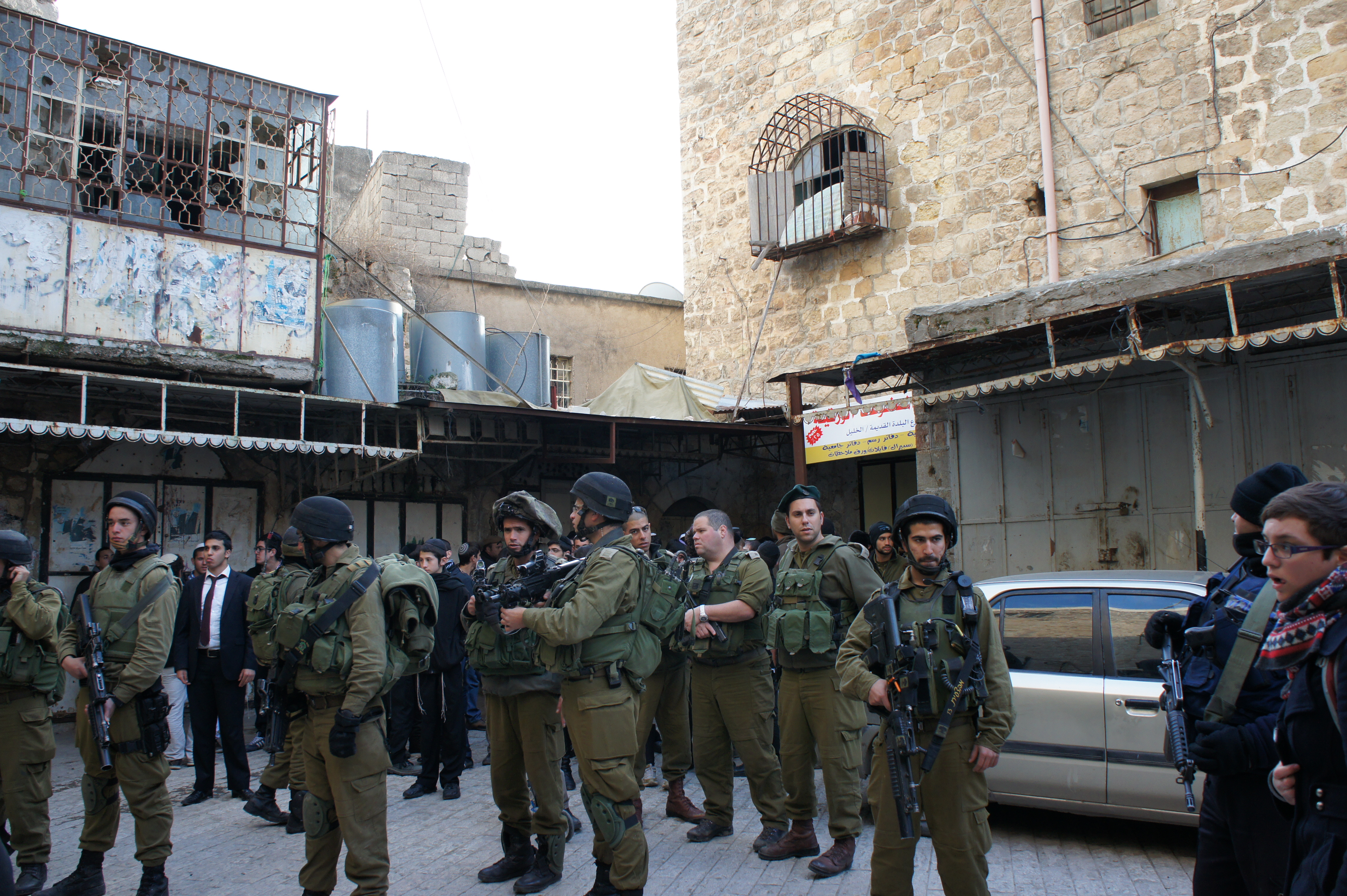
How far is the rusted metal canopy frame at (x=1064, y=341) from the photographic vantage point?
6645 millimetres

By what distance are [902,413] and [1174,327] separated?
276 cm

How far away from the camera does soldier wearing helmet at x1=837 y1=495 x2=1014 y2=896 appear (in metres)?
3.39

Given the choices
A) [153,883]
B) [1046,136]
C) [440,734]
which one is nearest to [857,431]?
[1046,136]

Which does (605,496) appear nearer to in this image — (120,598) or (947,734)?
(947,734)

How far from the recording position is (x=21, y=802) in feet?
14.8

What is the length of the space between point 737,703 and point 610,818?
1.37m

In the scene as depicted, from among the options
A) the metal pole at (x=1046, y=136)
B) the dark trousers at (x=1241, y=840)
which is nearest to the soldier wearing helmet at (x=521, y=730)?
the dark trousers at (x=1241, y=840)

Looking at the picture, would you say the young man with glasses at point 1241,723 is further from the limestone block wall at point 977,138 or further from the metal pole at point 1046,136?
the metal pole at point 1046,136

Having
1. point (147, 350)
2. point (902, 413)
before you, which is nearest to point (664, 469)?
point (902, 413)

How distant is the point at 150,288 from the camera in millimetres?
9062

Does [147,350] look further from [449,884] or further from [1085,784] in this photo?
[1085,784]

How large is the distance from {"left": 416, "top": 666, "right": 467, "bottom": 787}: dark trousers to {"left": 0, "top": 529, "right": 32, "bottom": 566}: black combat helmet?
274 cm

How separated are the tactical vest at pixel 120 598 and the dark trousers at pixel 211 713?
190 centimetres

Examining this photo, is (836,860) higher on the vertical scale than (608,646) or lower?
lower
